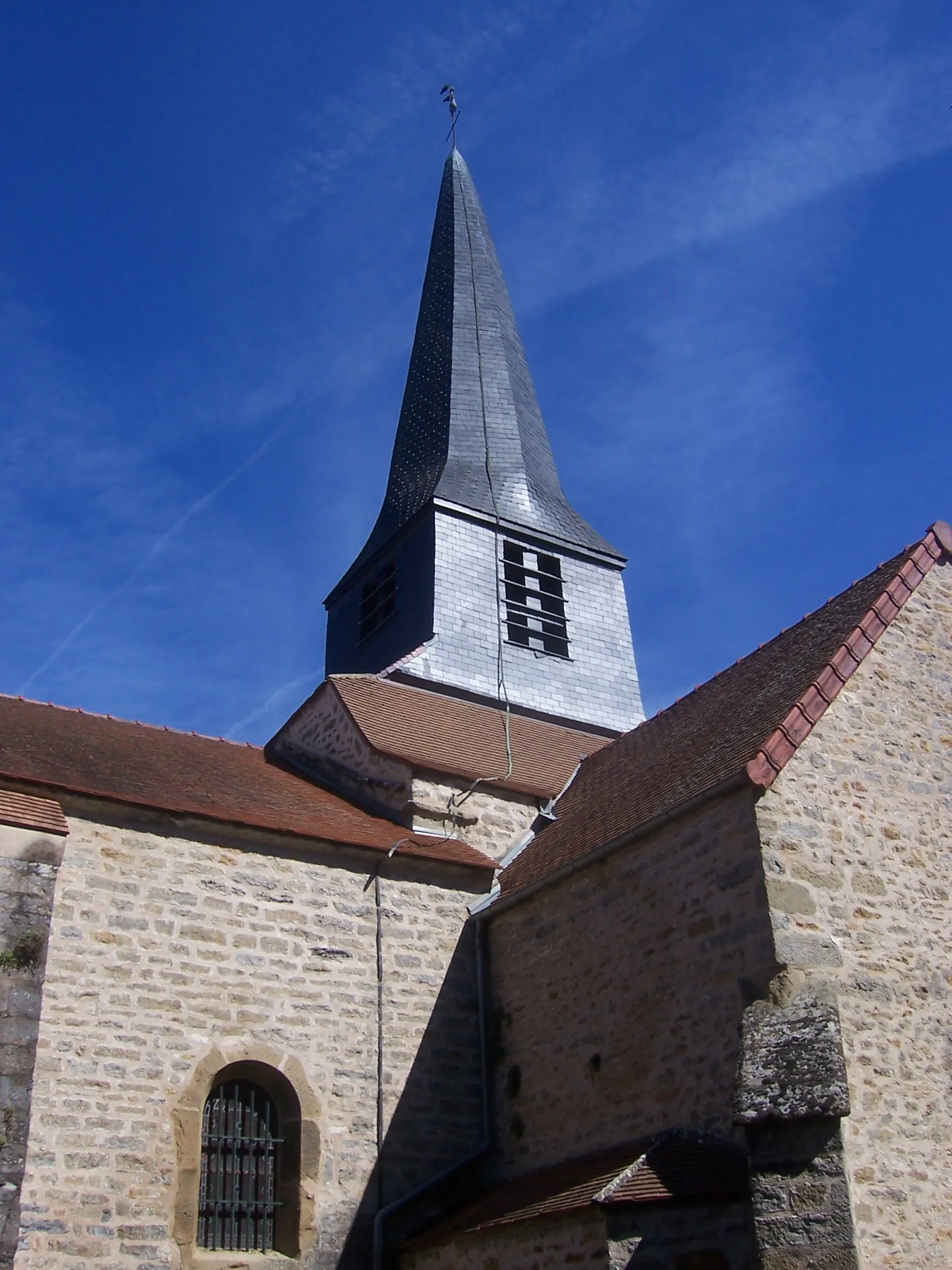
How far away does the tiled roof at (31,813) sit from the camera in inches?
303

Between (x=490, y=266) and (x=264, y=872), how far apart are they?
44.3ft

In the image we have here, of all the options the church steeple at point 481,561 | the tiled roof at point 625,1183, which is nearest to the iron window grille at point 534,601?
the church steeple at point 481,561

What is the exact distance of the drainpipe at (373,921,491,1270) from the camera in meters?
8.15

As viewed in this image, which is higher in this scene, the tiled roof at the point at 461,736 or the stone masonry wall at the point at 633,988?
the tiled roof at the point at 461,736

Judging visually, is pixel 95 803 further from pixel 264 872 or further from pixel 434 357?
pixel 434 357

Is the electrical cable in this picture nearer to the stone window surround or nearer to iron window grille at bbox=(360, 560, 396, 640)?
iron window grille at bbox=(360, 560, 396, 640)

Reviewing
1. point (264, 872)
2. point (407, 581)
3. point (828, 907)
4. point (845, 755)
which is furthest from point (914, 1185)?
point (407, 581)

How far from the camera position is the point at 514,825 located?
11016 mm

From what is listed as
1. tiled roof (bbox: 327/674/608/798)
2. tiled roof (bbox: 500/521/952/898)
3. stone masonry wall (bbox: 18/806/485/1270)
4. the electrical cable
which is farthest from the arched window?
tiled roof (bbox: 327/674/608/798)

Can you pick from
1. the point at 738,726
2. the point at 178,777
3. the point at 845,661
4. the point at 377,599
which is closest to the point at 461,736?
the point at 178,777

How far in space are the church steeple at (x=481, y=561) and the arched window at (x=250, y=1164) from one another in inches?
222

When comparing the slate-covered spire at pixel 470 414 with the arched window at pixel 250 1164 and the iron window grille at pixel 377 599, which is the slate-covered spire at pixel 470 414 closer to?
the iron window grille at pixel 377 599

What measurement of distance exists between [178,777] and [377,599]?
6168 mm

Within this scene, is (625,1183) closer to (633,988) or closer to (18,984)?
(633,988)
